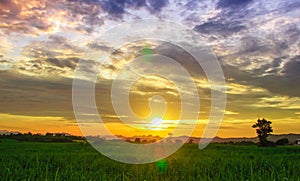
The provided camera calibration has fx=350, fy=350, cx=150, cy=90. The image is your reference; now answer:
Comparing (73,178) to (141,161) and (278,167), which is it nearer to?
(141,161)

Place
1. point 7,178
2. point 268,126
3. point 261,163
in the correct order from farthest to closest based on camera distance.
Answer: point 268,126 → point 261,163 → point 7,178

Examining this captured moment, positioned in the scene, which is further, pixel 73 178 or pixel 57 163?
pixel 57 163

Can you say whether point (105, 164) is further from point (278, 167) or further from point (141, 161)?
point (278, 167)

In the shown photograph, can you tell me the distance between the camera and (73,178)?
618cm

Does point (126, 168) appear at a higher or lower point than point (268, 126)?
lower

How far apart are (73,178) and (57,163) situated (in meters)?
3.30

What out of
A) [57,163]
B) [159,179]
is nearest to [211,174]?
[159,179]

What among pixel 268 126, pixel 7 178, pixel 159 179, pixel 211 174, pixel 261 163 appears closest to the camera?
pixel 7 178

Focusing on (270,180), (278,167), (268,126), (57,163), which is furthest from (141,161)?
(268,126)

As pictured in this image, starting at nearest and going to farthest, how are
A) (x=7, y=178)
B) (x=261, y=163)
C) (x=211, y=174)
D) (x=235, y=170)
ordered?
(x=7, y=178) < (x=211, y=174) < (x=235, y=170) < (x=261, y=163)

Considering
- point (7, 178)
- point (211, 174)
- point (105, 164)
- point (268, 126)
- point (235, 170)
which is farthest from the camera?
point (268, 126)

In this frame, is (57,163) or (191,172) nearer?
(191,172)

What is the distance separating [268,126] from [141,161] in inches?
1139

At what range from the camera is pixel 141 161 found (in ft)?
33.3
